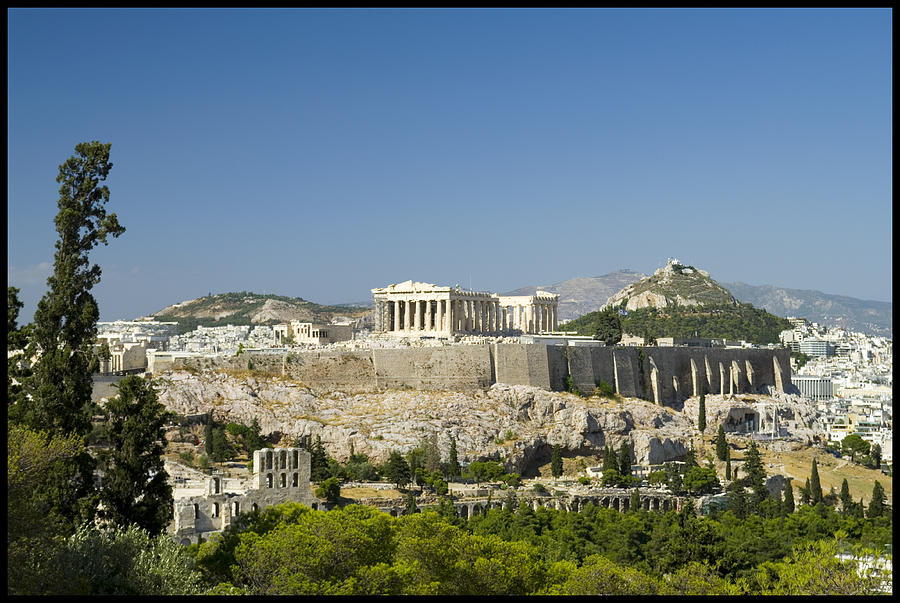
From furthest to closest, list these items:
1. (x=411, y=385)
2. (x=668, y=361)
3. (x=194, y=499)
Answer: (x=668, y=361), (x=411, y=385), (x=194, y=499)

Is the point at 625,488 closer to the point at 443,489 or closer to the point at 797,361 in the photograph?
the point at 443,489

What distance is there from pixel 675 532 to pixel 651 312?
7821cm

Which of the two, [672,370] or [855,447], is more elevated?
Result: [672,370]

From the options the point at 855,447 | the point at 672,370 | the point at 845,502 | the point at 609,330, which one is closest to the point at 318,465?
the point at 845,502

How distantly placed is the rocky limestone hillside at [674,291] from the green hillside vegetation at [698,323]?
12.8 feet

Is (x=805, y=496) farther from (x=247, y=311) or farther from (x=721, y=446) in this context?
(x=247, y=311)

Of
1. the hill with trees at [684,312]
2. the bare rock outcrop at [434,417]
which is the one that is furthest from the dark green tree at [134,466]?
the hill with trees at [684,312]

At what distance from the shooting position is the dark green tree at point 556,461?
46822mm

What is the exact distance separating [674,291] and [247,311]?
5311cm

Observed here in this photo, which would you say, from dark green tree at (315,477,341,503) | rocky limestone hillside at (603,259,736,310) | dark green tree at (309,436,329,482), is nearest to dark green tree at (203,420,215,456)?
dark green tree at (309,436,329,482)

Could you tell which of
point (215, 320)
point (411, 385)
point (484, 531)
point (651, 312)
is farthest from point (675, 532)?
point (215, 320)

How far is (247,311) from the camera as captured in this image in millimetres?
145875

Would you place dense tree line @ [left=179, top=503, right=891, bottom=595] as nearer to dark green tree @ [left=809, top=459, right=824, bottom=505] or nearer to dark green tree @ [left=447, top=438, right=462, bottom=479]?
dark green tree @ [left=447, top=438, right=462, bottom=479]

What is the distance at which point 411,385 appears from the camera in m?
52.5
